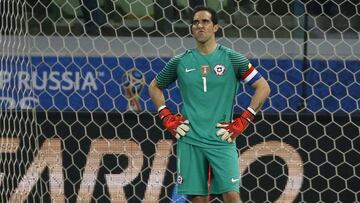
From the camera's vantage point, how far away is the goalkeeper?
438 cm

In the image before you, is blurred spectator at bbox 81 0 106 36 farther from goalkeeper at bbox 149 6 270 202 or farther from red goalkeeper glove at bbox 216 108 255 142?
red goalkeeper glove at bbox 216 108 255 142

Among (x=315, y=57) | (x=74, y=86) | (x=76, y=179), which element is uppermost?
(x=315, y=57)

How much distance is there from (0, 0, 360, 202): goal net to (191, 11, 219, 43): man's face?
1.22m

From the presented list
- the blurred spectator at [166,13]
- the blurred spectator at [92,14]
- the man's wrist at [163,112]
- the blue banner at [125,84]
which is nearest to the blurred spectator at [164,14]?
the blurred spectator at [166,13]

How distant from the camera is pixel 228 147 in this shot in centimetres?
440

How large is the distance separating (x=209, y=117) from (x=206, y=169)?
24 centimetres

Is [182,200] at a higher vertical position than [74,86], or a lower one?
lower

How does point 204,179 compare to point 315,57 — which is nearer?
point 204,179

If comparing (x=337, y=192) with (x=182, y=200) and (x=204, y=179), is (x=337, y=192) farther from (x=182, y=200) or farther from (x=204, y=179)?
(x=204, y=179)

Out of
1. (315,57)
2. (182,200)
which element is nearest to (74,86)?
(182,200)

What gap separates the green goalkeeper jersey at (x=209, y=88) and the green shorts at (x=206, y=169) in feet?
0.13

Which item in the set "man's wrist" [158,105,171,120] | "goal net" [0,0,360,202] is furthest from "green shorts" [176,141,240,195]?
"goal net" [0,0,360,202]

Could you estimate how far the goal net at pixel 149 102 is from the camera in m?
5.53

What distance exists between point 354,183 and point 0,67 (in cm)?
209
